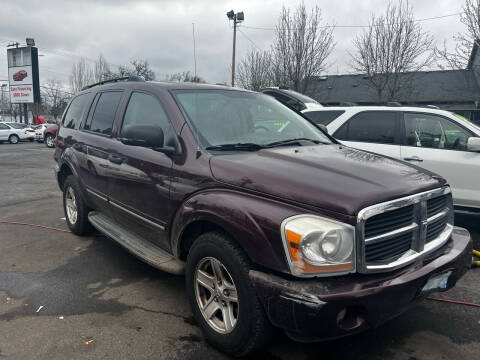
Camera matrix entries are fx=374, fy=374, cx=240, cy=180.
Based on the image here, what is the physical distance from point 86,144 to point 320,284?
3.36 meters

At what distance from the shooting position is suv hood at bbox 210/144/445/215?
7.05ft

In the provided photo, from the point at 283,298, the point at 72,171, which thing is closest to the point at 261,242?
the point at 283,298

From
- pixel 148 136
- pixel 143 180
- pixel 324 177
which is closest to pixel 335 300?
pixel 324 177

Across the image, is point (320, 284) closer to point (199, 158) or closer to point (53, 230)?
point (199, 158)

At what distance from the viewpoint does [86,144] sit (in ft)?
14.3

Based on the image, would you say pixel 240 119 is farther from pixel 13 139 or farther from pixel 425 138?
pixel 13 139

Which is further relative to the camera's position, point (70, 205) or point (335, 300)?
point (70, 205)

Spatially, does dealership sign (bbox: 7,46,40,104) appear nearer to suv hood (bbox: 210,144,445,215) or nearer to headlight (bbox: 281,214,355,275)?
suv hood (bbox: 210,144,445,215)

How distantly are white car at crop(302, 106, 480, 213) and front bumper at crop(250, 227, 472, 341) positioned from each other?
10.8ft

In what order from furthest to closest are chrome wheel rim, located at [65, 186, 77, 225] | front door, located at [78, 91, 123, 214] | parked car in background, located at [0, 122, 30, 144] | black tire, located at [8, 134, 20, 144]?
black tire, located at [8, 134, 20, 144], parked car in background, located at [0, 122, 30, 144], chrome wheel rim, located at [65, 186, 77, 225], front door, located at [78, 91, 123, 214]

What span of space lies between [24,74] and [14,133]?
12830 millimetres

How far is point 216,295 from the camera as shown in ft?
8.54

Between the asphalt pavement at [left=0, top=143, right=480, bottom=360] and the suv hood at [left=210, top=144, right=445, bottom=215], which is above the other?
the suv hood at [left=210, top=144, right=445, bottom=215]

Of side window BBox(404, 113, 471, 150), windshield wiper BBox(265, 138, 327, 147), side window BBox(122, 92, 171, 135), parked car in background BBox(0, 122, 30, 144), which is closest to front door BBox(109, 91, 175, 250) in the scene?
side window BBox(122, 92, 171, 135)
